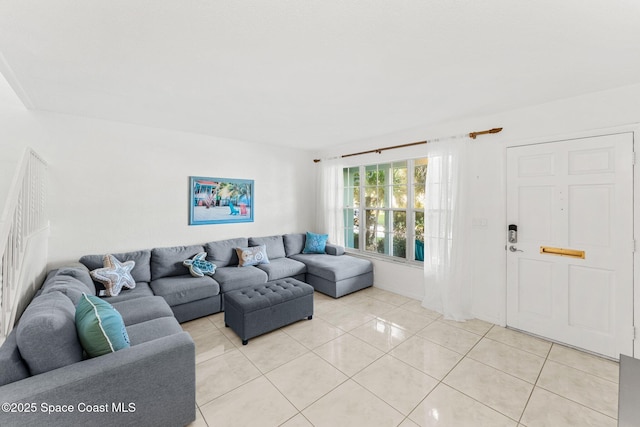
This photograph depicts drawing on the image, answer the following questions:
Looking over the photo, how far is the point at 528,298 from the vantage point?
290 cm

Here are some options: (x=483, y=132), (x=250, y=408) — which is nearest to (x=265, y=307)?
(x=250, y=408)

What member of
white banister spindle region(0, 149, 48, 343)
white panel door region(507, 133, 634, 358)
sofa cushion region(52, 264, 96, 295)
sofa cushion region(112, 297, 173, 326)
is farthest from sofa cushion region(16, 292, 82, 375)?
white panel door region(507, 133, 634, 358)

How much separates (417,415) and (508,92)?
2751mm

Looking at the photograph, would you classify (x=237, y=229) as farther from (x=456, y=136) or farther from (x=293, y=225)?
(x=456, y=136)

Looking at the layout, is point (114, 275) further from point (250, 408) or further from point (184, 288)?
point (250, 408)

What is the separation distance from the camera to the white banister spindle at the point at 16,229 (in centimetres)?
156

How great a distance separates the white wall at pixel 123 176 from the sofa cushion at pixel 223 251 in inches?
9.9

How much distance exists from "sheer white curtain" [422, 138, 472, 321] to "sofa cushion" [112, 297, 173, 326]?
9.93 feet

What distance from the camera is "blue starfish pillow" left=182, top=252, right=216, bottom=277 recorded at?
3430 millimetres

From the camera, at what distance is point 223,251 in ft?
13.0

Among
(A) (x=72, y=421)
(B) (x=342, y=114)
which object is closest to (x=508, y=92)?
(B) (x=342, y=114)

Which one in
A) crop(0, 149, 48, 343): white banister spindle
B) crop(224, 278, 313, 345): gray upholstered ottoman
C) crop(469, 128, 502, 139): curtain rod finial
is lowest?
crop(224, 278, 313, 345): gray upholstered ottoman

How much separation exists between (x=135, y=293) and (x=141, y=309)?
0.62m

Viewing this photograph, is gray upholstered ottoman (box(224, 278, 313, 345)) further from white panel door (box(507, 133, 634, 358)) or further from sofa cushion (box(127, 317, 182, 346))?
white panel door (box(507, 133, 634, 358))
